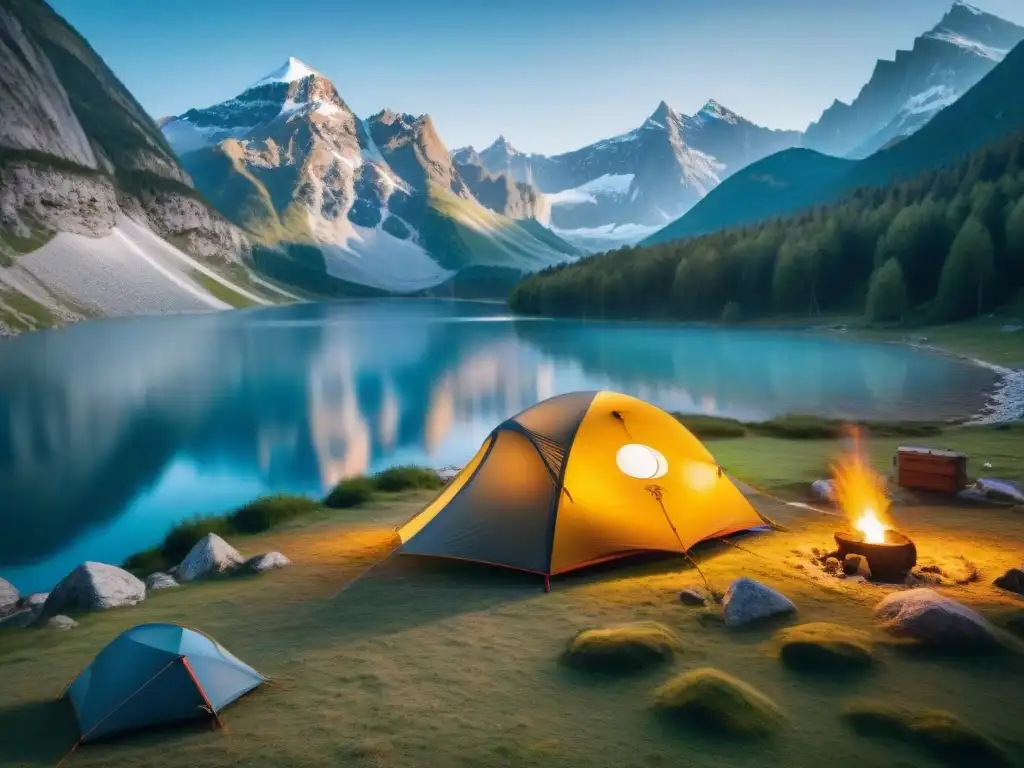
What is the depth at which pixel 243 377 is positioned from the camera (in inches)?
2432

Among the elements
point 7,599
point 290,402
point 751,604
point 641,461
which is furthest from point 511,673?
point 290,402

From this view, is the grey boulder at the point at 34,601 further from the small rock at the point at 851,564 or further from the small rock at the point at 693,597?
the small rock at the point at 851,564

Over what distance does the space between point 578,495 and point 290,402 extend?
1549 inches

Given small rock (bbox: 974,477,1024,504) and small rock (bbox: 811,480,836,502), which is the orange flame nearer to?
small rock (bbox: 811,480,836,502)


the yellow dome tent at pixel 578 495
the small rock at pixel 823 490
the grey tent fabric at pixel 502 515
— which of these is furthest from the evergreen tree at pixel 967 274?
the grey tent fabric at pixel 502 515

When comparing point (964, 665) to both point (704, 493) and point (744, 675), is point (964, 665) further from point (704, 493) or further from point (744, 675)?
point (704, 493)

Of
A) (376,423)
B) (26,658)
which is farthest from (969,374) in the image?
(26,658)

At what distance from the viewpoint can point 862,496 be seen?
1773 centimetres

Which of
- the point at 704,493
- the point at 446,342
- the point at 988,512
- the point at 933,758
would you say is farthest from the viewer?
the point at 446,342

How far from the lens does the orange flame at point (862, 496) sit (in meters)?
12.6

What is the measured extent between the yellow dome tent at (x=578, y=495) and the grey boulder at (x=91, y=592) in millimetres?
4714

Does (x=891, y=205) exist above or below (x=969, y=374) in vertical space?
above

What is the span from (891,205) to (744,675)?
12760 cm

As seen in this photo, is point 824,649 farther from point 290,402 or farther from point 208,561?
point 290,402
